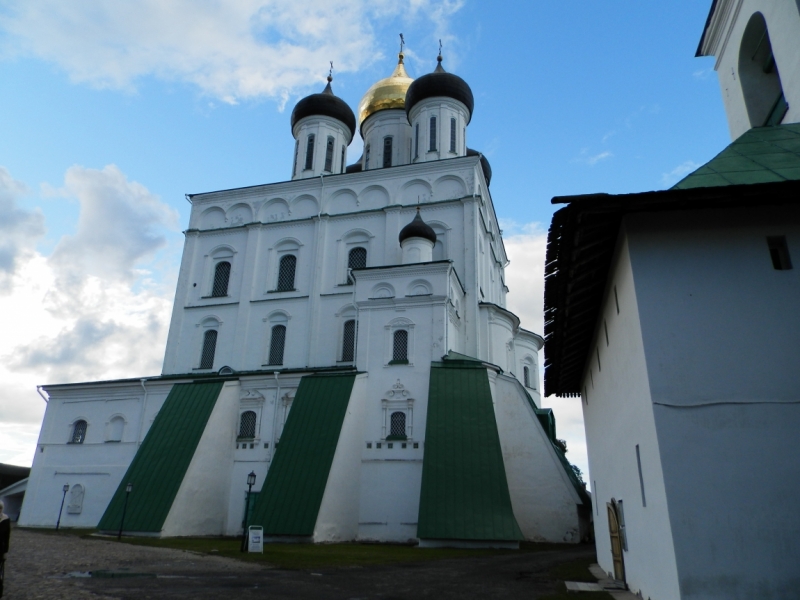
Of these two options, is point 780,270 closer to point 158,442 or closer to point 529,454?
point 529,454

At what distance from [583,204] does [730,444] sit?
2560 millimetres

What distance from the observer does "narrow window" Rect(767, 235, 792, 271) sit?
5.89m

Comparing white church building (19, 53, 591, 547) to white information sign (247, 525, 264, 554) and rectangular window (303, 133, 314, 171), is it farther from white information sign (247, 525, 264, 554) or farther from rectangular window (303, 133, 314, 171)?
white information sign (247, 525, 264, 554)

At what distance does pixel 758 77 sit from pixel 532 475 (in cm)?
1223

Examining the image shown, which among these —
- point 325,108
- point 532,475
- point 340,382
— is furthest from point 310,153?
point 532,475

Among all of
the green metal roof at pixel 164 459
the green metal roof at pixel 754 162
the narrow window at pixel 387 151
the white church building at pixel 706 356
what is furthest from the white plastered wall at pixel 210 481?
the green metal roof at pixel 754 162

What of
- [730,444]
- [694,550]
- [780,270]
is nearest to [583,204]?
[780,270]

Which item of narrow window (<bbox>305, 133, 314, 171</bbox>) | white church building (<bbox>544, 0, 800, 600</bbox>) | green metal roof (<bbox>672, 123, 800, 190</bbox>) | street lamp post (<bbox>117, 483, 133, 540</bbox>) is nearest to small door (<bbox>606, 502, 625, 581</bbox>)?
white church building (<bbox>544, 0, 800, 600</bbox>)

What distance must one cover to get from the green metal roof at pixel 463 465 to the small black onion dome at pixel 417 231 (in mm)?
5384

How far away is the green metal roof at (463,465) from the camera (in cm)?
1495

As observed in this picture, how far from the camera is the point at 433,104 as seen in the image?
26750 millimetres

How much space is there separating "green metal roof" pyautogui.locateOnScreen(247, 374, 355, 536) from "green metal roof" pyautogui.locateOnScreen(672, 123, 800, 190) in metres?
12.7

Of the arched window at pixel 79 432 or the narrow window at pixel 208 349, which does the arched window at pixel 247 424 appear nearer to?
the narrow window at pixel 208 349

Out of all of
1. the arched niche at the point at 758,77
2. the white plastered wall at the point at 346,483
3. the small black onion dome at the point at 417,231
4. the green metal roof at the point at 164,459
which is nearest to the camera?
the arched niche at the point at 758,77
